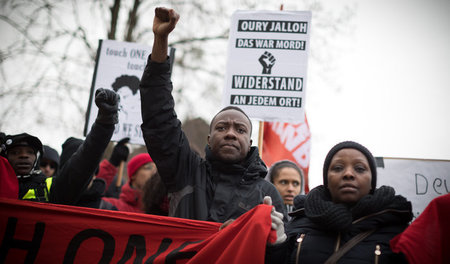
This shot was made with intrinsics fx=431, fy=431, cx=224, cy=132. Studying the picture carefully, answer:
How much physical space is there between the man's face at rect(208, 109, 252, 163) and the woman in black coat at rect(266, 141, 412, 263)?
586 mm

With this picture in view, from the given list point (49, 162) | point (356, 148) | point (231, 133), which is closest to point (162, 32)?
point (231, 133)

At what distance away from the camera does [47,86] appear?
1113 cm

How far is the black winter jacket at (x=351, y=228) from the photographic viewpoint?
7.06 feet

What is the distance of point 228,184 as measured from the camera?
2785 mm

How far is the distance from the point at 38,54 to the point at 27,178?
8647 mm

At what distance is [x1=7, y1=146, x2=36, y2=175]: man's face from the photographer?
3447 millimetres

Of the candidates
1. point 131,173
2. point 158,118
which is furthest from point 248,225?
point 131,173

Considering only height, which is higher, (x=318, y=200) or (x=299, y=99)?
(x=299, y=99)

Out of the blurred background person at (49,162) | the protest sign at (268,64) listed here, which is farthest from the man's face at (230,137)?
the blurred background person at (49,162)

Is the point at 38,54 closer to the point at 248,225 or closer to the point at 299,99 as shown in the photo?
the point at 299,99

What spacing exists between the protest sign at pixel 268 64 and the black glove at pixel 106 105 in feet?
5.47

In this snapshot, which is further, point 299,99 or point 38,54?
point 38,54

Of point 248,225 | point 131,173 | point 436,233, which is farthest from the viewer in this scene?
point 131,173

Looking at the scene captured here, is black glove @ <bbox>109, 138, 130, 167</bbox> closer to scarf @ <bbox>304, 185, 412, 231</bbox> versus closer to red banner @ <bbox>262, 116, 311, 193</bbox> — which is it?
red banner @ <bbox>262, 116, 311, 193</bbox>
